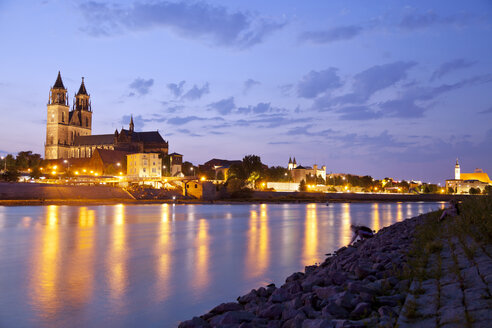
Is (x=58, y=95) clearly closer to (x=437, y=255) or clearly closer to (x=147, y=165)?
(x=147, y=165)

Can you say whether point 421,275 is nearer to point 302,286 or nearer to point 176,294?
point 302,286

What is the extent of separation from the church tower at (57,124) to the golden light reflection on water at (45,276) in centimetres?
17054

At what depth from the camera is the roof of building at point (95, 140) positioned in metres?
163

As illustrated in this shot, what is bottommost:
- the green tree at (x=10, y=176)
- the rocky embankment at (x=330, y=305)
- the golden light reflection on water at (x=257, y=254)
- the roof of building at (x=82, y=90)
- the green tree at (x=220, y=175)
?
the golden light reflection on water at (x=257, y=254)

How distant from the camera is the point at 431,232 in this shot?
41.9ft

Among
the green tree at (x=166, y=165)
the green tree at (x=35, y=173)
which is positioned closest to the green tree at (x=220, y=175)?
the green tree at (x=166, y=165)

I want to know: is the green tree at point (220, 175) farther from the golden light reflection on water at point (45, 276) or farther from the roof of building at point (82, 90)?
the golden light reflection on water at point (45, 276)

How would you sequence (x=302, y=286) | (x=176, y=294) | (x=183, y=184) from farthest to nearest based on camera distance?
(x=183, y=184), (x=176, y=294), (x=302, y=286)

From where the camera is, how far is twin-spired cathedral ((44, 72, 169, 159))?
6088 inches

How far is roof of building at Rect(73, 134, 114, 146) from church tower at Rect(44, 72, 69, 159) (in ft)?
21.1

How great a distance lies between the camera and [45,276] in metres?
12.9

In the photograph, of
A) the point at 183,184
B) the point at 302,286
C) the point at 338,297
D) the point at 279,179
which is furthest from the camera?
the point at 279,179

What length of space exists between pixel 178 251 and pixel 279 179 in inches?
4655

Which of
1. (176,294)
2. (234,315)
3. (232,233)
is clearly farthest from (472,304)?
(232,233)
